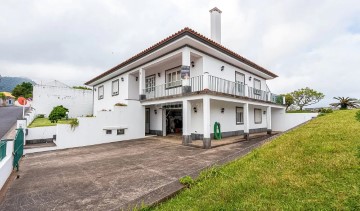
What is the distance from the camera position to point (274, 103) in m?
16.6

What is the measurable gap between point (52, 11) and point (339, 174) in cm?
1418

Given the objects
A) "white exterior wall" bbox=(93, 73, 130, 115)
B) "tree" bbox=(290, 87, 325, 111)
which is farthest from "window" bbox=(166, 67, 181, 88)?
"tree" bbox=(290, 87, 325, 111)

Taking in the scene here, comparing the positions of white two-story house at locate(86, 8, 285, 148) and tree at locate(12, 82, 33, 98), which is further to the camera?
tree at locate(12, 82, 33, 98)

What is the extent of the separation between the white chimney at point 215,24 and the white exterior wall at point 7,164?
→ 45.1 feet

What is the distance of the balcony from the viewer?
31.9 feet

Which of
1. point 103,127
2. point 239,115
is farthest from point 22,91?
point 239,115

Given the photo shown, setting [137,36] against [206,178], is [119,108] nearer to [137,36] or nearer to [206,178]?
[137,36]

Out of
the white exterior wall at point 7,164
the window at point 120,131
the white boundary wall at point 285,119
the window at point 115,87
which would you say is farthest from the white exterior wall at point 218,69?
the white exterior wall at point 7,164

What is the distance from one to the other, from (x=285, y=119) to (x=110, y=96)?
18.4 m

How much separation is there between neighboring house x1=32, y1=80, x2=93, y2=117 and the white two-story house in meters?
6.67

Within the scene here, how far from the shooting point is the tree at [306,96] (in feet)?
96.4

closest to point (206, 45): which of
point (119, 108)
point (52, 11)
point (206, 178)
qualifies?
point (119, 108)

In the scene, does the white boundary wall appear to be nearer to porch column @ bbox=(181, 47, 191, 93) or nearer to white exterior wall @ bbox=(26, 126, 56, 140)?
porch column @ bbox=(181, 47, 191, 93)

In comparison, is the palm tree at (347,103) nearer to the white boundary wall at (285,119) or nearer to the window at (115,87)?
the white boundary wall at (285,119)
